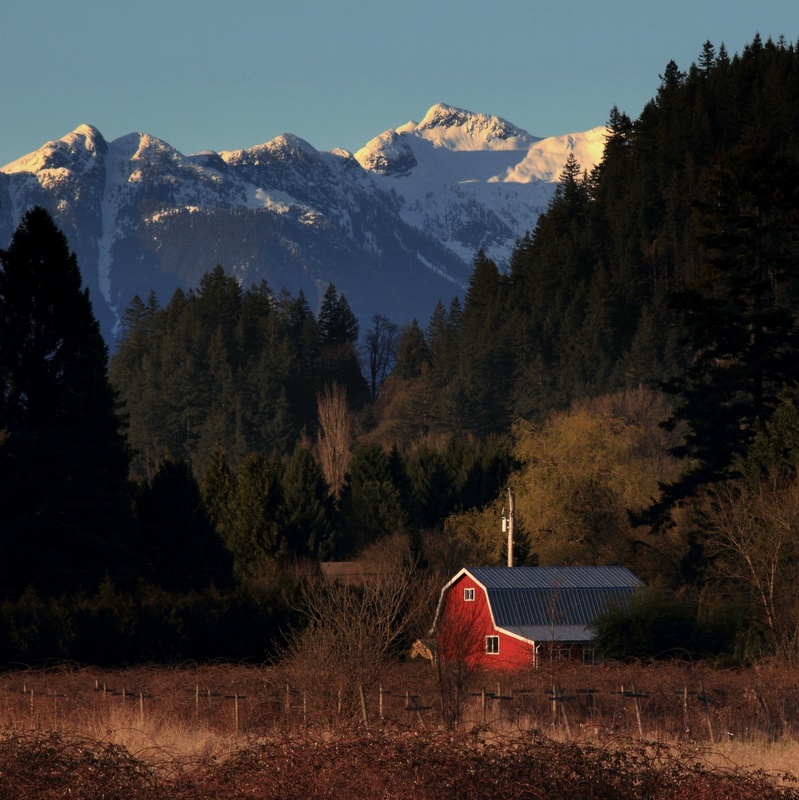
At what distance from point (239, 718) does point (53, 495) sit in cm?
2526

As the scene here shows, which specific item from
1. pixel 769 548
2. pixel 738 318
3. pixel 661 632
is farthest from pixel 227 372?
pixel 769 548

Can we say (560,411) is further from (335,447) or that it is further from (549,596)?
(549,596)

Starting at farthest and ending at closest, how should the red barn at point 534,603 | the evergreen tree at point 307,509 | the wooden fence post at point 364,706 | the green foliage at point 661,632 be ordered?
the evergreen tree at point 307,509
the red barn at point 534,603
the green foliage at point 661,632
the wooden fence post at point 364,706

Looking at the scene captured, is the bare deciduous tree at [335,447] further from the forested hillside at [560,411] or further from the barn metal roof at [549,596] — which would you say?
the barn metal roof at [549,596]

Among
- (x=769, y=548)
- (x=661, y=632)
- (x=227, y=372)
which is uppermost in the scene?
(x=227, y=372)

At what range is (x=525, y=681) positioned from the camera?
38094 mm

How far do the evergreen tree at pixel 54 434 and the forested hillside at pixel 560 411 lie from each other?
0.89ft

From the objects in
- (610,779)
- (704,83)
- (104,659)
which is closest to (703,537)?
(104,659)

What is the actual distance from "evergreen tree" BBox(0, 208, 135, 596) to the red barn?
1222cm

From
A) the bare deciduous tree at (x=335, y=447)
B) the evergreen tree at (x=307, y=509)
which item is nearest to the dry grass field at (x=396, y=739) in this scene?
the evergreen tree at (x=307, y=509)

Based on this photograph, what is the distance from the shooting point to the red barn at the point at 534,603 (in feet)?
158

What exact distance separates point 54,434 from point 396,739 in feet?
125

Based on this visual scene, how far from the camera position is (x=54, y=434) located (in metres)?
52.6

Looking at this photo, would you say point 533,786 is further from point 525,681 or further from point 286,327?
point 286,327
